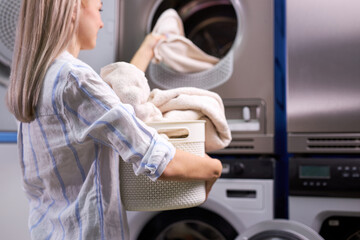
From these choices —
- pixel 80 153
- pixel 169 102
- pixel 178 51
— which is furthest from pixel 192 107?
pixel 178 51

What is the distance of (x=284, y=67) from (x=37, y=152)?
112 cm

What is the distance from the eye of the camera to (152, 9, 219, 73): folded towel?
4.91ft

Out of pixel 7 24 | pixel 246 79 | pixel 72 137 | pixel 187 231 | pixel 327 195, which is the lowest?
pixel 187 231

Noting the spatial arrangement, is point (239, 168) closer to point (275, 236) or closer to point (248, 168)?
point (248, 168)

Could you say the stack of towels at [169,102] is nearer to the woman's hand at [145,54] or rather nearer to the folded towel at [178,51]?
the woman's hand at [145,54]

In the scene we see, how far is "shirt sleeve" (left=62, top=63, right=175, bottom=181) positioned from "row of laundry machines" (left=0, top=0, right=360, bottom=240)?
2.34 feet

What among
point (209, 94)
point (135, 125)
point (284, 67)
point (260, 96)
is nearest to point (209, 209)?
point (260, 96)

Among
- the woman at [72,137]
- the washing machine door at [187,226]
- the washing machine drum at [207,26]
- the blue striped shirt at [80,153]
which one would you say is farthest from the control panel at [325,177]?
the blue striped shirt at [80,153]

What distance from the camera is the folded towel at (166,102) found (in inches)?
32.6

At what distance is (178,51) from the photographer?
1.54 m

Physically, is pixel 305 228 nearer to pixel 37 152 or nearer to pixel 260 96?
pixel 260 96

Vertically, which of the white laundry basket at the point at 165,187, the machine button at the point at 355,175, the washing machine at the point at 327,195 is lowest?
the washing machine at the point at 327,195

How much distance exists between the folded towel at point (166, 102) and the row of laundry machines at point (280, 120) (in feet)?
1.88

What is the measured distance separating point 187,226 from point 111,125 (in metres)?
1.02
